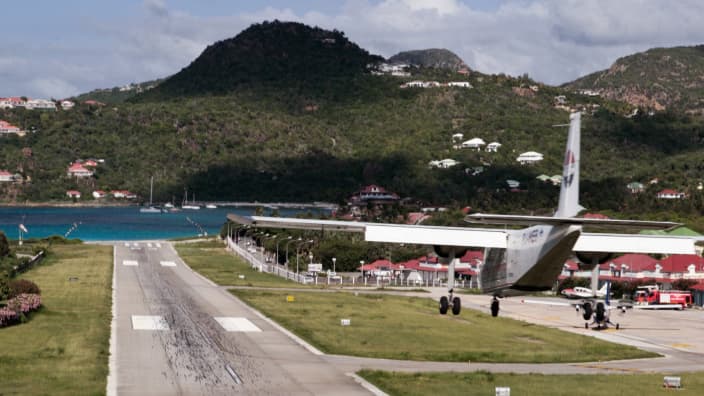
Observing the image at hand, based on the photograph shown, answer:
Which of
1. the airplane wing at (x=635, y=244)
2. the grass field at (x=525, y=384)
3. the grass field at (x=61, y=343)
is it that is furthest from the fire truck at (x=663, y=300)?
the airplane wing at (x=635, y=244)

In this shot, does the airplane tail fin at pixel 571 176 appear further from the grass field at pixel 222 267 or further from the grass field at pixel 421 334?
the grass field at pixel 222 267

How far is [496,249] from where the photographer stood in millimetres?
46156

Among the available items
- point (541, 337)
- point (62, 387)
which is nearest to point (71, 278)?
point (541, 337)

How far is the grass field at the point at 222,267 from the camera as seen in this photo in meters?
123

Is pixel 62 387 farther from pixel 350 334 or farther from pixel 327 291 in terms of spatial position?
pixel 327 291

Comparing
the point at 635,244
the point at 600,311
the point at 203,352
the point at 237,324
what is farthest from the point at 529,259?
the point at 237,324

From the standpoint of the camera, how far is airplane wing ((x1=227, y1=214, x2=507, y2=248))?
40.3m

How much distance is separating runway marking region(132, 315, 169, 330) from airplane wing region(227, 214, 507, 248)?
37620 millimetres

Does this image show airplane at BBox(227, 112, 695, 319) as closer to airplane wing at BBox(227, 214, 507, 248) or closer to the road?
airplane wing at BBox(227, 214, 507, 248)

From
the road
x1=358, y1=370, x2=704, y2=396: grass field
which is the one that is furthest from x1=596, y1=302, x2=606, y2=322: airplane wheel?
the road

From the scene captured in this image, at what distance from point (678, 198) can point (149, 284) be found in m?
120

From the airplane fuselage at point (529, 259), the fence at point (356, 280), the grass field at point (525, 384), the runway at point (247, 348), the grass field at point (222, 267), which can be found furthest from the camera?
the fence at point (356, 280)

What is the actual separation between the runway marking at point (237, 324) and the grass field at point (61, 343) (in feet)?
28.2

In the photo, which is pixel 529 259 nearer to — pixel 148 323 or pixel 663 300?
pixel 148 323
